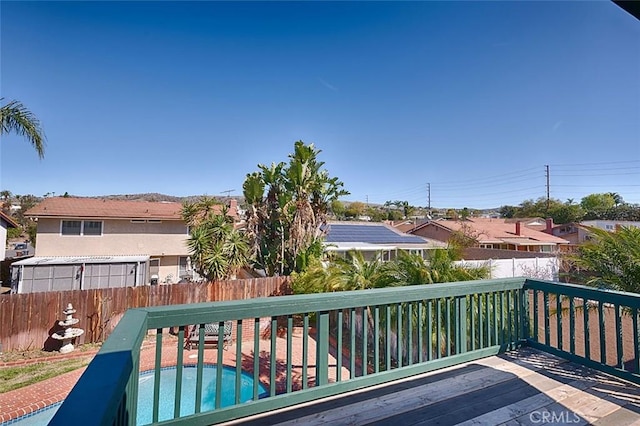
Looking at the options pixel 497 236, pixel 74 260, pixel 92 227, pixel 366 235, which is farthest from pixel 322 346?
pixel 497 236

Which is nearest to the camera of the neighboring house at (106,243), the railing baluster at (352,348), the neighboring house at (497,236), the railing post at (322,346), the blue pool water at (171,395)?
the railing post at (322,346)

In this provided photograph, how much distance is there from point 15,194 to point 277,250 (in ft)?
158

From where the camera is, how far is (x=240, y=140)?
16.1m

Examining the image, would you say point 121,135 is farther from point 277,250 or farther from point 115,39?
point 277,250

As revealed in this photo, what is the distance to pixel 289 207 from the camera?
444 inches

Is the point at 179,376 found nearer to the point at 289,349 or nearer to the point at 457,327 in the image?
the point at 289,349

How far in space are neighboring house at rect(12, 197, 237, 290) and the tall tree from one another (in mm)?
5479

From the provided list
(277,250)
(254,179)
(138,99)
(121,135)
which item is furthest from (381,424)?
(121,135)

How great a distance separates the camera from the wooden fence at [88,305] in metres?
8.28

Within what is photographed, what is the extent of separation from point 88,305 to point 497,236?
25.3m

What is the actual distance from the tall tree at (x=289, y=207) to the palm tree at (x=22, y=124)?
19.8ft

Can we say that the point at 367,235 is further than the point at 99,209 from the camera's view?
Yes

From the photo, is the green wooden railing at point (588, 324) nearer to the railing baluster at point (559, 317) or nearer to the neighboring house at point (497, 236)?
the railing baluster at point (559, 317)

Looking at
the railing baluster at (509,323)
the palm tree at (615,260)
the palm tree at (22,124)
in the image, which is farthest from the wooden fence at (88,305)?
the palm tree at (615,260)
